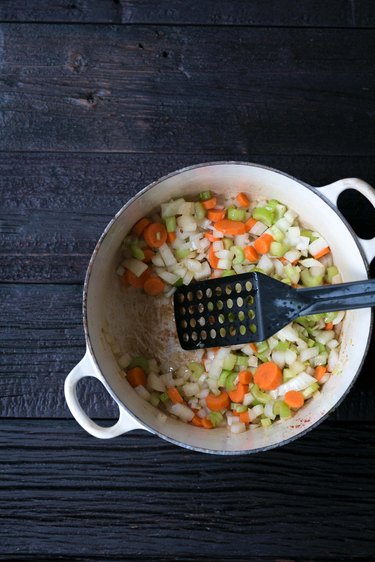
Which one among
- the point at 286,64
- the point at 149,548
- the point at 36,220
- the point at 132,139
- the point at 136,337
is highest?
the point at 286,64

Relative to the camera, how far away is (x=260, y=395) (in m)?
1.45

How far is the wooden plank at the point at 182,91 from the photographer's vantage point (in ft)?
5.22

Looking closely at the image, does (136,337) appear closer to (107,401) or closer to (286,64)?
(107,401)

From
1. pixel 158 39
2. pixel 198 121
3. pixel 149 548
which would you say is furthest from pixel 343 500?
pixel 158 39

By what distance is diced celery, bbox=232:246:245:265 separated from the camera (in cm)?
148

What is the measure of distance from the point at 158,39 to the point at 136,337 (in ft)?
2.24

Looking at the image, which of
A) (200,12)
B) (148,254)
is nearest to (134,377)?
(148,254)

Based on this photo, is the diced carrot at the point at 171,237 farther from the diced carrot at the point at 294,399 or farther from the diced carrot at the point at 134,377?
the diced carrot at the point at 294,399

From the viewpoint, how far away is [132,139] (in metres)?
1.59

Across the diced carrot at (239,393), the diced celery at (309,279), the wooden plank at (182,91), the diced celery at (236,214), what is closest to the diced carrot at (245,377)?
the diced carrot at (239,393)

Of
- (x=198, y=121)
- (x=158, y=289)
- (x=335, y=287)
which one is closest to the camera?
(x=335, y=287)

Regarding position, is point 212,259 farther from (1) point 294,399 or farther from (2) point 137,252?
(1) point 294,399

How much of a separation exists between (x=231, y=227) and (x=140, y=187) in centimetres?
24

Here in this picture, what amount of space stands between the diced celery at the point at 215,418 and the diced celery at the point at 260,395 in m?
0.08
